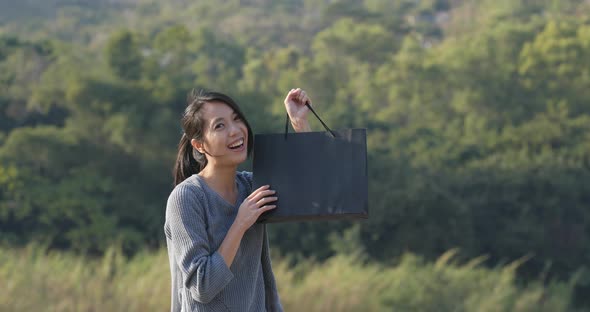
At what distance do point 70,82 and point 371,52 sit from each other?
1152 centimetres

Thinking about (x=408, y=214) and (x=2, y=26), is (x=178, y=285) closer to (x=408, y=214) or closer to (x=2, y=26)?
(x=408, y=214)

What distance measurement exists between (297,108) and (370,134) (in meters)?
18.8

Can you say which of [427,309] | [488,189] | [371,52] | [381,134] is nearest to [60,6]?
[371,52]

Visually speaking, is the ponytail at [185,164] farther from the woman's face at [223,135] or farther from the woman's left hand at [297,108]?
the woman's left hand at [297,108]

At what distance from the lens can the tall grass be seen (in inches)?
273

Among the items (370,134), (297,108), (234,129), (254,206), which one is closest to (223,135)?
(234,129)

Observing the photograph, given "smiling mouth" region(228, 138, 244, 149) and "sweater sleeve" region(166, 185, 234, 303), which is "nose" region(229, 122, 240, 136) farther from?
"sweater sleeve" region(166, 185, 234, 303)

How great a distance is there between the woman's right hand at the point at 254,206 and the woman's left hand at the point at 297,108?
0.81 ft

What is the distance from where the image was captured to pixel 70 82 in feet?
56.3

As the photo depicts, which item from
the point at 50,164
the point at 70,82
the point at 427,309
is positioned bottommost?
the point at 427,309

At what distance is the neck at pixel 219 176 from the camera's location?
81.9 inches

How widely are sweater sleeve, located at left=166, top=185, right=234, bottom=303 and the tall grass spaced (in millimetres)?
4829

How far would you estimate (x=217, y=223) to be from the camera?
2.04 meters

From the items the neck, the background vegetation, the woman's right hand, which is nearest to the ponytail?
the neck
